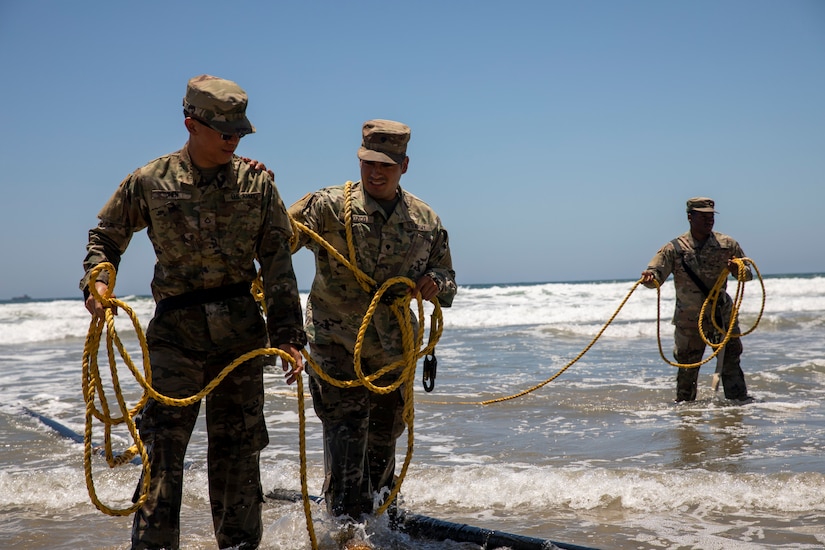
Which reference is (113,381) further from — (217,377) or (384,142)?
(384,142)

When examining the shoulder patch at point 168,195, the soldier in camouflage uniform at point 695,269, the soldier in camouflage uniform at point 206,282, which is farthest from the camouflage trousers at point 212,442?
the soldier in camouflage uniform at point 695,269

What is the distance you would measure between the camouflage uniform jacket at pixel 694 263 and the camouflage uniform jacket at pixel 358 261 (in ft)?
16.1

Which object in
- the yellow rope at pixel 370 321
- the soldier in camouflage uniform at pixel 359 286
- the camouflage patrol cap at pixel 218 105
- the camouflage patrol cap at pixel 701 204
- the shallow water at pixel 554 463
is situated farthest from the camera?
the camouflage patrol cap at pixel 701 204

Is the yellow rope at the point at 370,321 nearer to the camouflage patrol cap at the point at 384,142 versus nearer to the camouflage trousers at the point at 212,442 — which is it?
the camouflage patrol cap at the point at 384,142

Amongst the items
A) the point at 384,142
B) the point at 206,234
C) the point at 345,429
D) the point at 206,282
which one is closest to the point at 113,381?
the point at 206,282

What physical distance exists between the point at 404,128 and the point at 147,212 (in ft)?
4.87

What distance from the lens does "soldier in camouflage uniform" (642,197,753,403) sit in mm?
8664

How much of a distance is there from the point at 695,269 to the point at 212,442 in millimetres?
6430

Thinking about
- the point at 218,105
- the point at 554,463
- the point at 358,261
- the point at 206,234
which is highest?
the point at 218,105

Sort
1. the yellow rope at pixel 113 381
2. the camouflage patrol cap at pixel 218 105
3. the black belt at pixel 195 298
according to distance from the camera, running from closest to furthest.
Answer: the yellow rope at pixel 113 381, the camouflage patrol cap at pixel 218 105, the black belt at pixel 195 298

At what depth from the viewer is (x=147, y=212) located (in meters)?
3.47

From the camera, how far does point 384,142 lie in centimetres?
427

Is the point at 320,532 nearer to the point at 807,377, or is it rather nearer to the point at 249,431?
the point at 249,431

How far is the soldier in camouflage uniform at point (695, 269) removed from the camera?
8.66m
